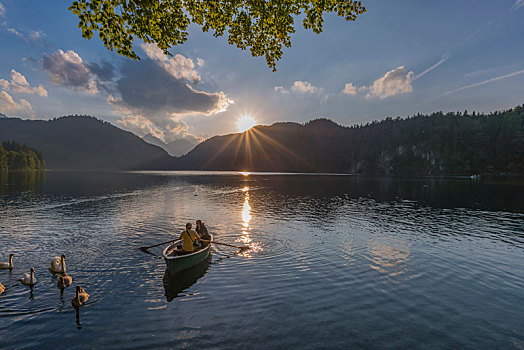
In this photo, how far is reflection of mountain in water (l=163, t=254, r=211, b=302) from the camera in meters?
16.0

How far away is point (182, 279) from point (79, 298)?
5.88m

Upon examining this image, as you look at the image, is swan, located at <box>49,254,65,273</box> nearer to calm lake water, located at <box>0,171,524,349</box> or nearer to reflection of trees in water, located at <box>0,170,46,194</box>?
calm lake water, located at <box>0,171,524,349</box>

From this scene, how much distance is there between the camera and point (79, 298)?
45.2ft

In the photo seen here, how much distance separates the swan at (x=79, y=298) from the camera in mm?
13383

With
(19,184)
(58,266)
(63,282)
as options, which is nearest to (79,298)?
(63,282)

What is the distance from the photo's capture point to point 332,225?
3719cm

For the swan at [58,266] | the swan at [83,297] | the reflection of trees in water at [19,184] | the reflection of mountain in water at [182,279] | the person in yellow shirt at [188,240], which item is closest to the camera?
the swan at [83,297]

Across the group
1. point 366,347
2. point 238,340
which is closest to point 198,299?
point 238,340

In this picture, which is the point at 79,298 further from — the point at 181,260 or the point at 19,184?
the point at 19,184

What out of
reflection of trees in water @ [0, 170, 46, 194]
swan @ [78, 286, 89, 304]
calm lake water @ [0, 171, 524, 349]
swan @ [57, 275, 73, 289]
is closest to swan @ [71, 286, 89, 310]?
swan @ [78, 286, 89, 304]

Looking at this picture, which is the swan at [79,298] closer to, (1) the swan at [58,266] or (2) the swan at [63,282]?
(2) the swan at [63,282]

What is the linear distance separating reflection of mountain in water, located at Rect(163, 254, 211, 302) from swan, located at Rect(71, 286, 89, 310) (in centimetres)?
422

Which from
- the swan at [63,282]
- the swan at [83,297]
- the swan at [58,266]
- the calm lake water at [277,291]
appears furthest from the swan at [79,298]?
the swan at [58,266]

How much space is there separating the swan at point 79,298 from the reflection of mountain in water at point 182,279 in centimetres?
422
